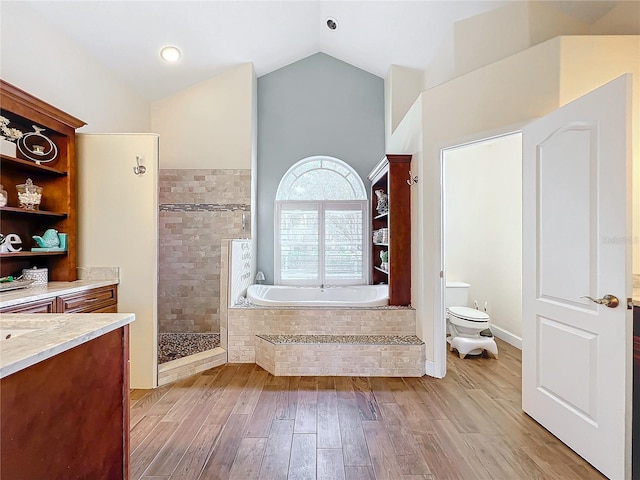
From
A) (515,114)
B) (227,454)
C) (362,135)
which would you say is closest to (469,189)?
(362,135)

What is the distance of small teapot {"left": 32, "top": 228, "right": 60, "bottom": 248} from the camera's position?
2.55 metres

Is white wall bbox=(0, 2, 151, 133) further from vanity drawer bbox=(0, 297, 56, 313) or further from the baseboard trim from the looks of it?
the baseboard trim

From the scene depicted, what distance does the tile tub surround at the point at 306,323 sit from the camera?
3299 mm

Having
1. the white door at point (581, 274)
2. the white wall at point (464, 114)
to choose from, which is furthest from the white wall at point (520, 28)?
the white door at point (581, 274)

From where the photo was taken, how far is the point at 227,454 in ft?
6.48

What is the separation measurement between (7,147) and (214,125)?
219 cm

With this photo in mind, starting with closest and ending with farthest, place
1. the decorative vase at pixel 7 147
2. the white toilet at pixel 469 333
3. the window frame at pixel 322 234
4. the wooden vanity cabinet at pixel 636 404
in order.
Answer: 1. the wooden vanity cabinet at pixel 636 404
2. the decorative vase at pixel 7 147
3. the white toilet at pixel 469 333
4. the window frame at pixel 322 234

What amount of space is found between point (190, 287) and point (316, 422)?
96.2 inches

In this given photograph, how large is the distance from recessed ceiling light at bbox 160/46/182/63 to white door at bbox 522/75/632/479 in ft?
11.0

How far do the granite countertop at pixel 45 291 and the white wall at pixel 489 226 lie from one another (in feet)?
11.9

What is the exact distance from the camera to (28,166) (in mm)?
2383

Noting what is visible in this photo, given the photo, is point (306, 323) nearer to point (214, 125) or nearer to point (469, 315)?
point (469, 315)

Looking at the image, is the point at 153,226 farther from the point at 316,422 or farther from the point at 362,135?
the point at 362,135

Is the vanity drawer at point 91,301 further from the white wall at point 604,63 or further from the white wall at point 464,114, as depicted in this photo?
the white wall at point 604,63
